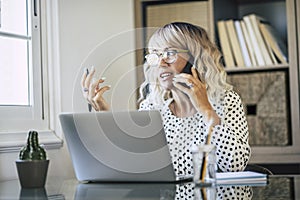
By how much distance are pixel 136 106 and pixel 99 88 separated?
0.45 metres

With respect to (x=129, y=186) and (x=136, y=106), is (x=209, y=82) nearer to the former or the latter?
(x=136, y=106)

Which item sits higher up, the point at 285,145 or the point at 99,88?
the point at 99,88

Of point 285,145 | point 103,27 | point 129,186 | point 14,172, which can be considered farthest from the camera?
point 285,145

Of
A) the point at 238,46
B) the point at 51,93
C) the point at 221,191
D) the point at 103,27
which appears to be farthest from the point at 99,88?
the point at 238,46

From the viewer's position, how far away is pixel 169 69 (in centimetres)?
206

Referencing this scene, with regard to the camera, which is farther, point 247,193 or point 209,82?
point 209,82

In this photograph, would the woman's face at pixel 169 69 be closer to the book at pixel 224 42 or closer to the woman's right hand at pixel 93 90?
the woman's right hand at pixel 93 90

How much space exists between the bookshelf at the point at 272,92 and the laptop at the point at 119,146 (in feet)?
3.46

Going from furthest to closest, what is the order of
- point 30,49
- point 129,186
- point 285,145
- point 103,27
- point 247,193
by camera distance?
1. point 285,145
2. point 103,27
3. point 30,49
4. point 129,186
5. point 247,193

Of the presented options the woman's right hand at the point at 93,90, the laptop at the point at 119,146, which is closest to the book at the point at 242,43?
the woman's right hand at the point at 93,90

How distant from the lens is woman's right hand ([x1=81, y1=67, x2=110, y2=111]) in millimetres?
2010

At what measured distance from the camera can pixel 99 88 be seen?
2.07 m

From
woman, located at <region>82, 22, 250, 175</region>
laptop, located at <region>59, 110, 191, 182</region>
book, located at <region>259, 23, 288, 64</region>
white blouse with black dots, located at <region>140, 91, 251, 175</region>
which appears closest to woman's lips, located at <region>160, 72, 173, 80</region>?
woman, located at <region>82, 22, 250, 175</region>

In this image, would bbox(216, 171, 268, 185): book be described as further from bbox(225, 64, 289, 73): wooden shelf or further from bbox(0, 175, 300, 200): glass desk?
bbox(225, 64, 289, 73): wooden shelf
